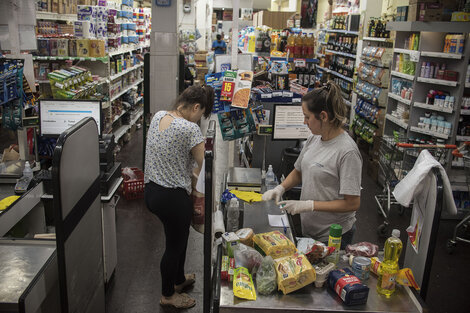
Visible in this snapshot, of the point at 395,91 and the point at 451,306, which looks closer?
the point at 451,306

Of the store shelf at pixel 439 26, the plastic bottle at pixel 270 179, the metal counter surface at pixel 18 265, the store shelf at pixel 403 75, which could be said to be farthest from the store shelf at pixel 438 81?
the metal counter surface at pixel 18 265

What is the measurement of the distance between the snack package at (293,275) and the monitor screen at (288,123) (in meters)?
1.98

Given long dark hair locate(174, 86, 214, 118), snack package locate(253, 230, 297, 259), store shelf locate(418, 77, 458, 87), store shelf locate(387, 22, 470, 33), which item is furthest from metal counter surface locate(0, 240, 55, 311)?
store shelf locate(387, 22, 470, 33)

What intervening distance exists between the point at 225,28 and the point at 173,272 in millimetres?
25268

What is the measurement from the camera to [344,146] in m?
2.58

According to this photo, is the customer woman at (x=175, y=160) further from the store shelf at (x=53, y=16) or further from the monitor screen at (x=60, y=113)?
the store shelf at (x=53, y=16)

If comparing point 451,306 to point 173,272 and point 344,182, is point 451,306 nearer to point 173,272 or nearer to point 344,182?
point 344,182

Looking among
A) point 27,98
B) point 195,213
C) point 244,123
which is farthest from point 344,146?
point 27,98

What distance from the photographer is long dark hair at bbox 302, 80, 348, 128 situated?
2617 mm

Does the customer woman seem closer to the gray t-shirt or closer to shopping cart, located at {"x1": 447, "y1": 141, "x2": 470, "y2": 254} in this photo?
the gray t-shirt

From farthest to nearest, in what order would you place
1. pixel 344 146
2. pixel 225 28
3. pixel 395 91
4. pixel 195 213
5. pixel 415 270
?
pixel 225 28 → pixel 395 91 → pixel 195 213 → pixel 344 146 → pixel 415 270

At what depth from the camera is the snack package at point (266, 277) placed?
2172 millimetres

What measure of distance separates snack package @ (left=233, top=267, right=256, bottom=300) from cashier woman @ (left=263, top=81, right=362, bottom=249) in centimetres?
60

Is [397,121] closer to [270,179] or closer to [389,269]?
[270,179]
